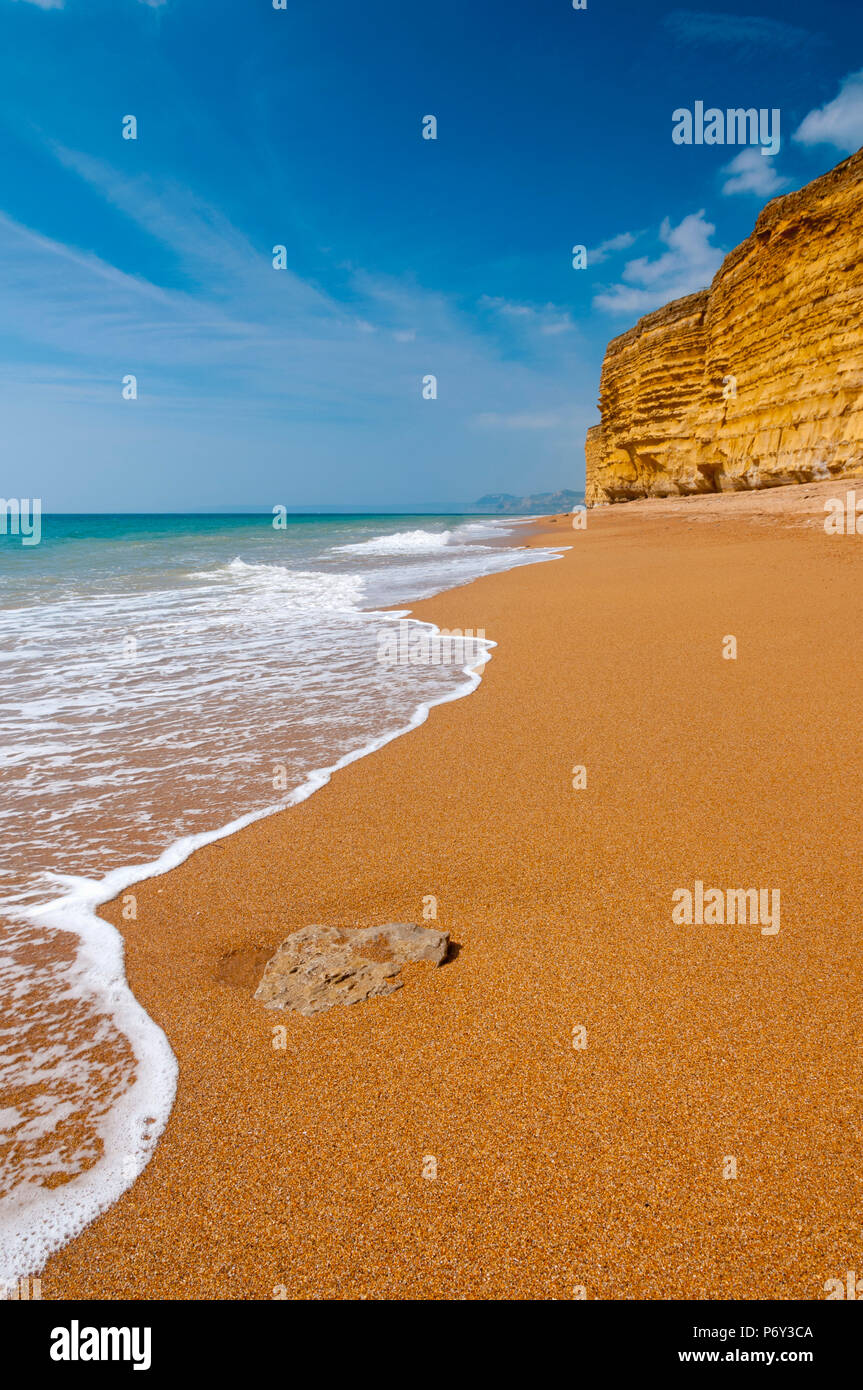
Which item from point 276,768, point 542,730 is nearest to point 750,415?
point 542,730

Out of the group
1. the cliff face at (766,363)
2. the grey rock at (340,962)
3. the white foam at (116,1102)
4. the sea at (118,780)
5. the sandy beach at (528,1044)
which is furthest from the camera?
the cliff face at (766,363)

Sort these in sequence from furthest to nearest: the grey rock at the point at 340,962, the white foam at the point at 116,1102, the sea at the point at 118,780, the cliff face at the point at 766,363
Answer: the cliff face at the point at 766,363 < the grey rock at the point at 340,962 < the sea at the point at 118,780 < the white foam at the point at 116,1102

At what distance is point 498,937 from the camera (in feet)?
8.70

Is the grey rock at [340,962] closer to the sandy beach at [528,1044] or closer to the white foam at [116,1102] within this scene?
the sandy beach at [528,1044]

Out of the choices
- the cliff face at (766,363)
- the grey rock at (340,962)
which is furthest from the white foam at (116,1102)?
the cliff face at (766,363)

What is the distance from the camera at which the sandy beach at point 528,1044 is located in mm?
1532

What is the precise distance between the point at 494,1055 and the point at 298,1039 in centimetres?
71

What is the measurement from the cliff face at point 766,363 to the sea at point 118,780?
13.2 metres

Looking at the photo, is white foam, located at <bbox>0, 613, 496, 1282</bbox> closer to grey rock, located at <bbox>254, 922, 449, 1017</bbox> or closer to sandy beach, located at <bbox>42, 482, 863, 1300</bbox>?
sandy beach, located at <bbox>42, 482, 863, 1300</bbox>

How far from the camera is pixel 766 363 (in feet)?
64.7

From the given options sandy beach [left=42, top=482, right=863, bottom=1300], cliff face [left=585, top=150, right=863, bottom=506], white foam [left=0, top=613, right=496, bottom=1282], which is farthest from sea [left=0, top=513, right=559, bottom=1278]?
cliff face [left=585, top=150, right=863, bottom=506]

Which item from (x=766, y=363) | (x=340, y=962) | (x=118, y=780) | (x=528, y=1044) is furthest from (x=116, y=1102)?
(x=766, y=363)

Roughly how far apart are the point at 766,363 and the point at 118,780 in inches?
908
